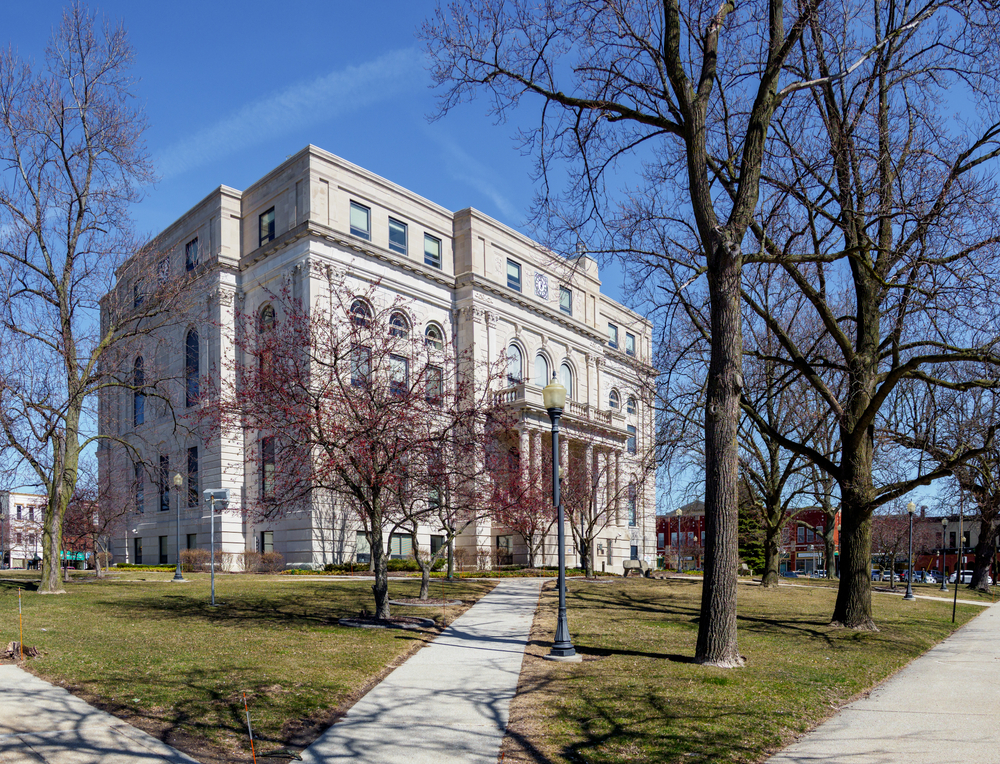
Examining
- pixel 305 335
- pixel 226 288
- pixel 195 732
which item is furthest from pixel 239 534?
pixel 195 732

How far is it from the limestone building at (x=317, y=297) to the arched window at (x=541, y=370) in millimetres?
119

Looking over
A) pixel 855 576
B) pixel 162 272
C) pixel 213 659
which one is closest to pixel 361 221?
pixel 162 272

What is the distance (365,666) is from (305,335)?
8.10 metres

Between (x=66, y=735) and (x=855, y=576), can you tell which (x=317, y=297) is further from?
(x=66, y=735)

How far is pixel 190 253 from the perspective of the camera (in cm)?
4644

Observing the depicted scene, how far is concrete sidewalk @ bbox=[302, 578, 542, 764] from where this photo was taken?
7.20 meters

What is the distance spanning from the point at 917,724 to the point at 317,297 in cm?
3366

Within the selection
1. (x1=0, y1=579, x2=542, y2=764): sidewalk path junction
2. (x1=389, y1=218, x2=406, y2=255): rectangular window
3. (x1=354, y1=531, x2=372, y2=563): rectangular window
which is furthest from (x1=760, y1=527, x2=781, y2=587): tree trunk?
(x1=389, y1=218, x2=406, y2=255): rectangular window

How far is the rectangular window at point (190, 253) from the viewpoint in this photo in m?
45.6

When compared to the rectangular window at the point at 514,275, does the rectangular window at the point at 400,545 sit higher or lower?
lower

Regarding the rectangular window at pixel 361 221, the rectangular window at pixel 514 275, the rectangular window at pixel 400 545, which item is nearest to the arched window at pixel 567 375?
the rectangular window at pixel 514 275

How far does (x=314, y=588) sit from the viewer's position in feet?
77.9

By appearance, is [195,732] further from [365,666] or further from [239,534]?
[239,534]

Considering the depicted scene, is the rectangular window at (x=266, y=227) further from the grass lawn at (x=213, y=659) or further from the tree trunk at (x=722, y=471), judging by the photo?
the tree trunk at (x=722, y=471)
